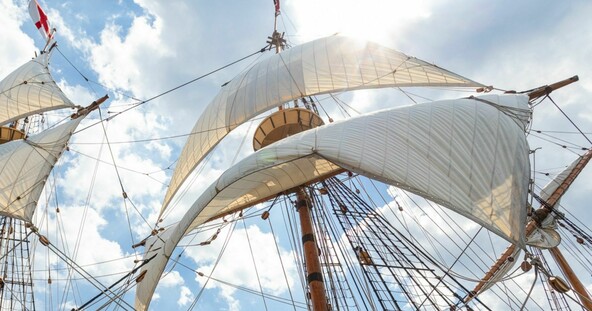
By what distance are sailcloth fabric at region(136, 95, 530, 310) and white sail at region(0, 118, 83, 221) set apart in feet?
16.1

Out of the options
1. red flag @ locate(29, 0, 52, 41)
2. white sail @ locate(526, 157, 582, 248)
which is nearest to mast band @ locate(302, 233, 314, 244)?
white sail @ locate(526, 157, 582, 248)

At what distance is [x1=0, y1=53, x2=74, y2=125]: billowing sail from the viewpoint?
663 inches

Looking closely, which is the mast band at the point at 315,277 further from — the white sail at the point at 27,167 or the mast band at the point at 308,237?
the white sail at the point at 27,167

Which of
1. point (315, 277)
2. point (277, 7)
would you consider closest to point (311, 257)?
point (315, 277)

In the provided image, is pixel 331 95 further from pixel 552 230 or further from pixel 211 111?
pixel 552 230

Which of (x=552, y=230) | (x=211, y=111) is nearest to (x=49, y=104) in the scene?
(x=211, y=111)

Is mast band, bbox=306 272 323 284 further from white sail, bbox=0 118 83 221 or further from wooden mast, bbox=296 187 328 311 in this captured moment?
white sail, bbox=0 118 83 221

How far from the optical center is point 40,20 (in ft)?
68.0

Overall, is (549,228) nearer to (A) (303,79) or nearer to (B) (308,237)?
(B) (308,237)

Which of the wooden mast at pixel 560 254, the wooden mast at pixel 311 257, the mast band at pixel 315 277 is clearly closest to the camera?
the wooden mast at pixel 311 257

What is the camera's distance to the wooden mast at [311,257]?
31.5 ft

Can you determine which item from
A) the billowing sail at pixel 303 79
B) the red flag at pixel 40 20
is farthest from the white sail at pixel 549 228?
the red flag at pixel 40 20

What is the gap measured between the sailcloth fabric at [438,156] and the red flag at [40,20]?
52.8 ft

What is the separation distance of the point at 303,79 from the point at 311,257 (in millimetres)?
6671
